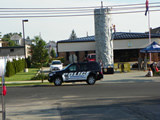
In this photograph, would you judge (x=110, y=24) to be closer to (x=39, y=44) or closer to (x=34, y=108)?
(x=39, y=44)

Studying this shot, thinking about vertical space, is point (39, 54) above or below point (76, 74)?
above

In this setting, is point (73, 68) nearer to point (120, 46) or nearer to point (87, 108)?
point (87, 108)

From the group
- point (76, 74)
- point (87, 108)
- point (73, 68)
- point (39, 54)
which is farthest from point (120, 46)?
point (87, 108)

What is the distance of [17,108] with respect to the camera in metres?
12.5

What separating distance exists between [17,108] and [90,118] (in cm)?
427

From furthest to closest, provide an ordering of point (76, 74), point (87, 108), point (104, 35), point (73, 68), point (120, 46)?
point (120, 46) → point (104, 35) → point (73, 68) → point (76, 74) → point (87, 108)

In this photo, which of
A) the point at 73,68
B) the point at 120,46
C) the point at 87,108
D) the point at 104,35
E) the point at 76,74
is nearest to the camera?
the point at 87,108

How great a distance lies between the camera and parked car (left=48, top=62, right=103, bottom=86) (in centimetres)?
2177

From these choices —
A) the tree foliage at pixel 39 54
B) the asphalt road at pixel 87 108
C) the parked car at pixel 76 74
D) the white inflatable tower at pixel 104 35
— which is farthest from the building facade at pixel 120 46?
the asphalt road at pixel 87 108

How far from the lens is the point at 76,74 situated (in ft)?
71.4

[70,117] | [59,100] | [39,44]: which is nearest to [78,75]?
[39,44]

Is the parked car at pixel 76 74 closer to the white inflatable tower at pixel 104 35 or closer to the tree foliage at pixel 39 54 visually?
the tree foliage at pixel 39 54

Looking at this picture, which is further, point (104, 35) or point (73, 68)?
point (104, 35)

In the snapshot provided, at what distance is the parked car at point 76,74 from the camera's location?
857 inches
